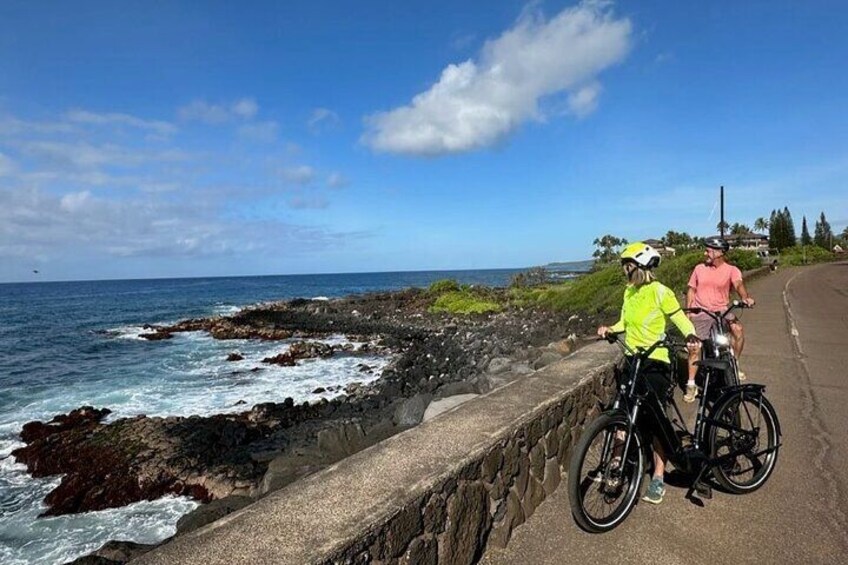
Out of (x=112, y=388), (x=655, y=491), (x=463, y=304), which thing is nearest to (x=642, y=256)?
(x=655, y=491)

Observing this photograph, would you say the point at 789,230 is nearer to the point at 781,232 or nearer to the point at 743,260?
the point at 781,232

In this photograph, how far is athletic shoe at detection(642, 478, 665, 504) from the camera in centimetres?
401

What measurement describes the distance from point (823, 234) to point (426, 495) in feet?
397

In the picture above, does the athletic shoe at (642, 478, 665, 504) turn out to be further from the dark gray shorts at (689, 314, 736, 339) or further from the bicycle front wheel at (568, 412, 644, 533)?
the dark gray shorts at (689, 314, 736, 339)

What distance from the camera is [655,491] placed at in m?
4.01

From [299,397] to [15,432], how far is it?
7.01 metres

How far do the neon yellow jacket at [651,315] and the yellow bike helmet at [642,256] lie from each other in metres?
0.19

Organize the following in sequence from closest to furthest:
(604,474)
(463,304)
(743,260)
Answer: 1. (604,474)
2. (743,260)
3. (463,304)

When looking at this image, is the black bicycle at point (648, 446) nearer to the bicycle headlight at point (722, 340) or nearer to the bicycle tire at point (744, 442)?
the bicycle tire at point (744, 442)

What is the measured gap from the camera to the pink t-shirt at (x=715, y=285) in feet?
19.1

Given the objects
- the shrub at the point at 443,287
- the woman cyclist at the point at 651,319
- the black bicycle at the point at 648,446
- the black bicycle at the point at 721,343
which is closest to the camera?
the black bicycle at the point at 648,446

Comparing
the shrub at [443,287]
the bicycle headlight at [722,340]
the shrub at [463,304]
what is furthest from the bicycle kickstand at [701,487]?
the shrub at [443,287]

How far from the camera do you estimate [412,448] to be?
3383mm

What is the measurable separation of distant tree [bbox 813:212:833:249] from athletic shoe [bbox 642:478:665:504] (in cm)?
11381
